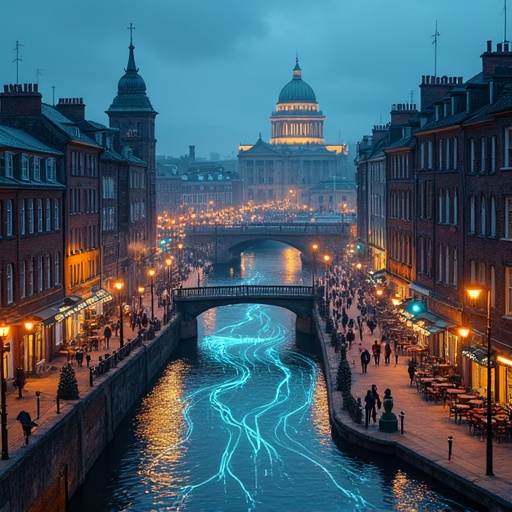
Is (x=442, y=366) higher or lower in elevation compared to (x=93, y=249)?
lower

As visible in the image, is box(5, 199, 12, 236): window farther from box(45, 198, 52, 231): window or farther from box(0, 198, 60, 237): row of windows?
box(45, 198, 52, 231): window

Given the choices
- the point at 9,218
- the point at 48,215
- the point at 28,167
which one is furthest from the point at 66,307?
the point at 9,218

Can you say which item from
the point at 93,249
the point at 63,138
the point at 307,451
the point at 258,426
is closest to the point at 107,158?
the point at 93,249

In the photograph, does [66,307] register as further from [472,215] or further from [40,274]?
[472,215]

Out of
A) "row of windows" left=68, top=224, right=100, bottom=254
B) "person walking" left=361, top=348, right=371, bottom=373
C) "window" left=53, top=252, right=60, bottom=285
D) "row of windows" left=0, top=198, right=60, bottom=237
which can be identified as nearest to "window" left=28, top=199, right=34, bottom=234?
"row of windows" left=0, top=198, right=60, bottom=237

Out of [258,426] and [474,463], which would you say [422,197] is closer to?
[258,426]

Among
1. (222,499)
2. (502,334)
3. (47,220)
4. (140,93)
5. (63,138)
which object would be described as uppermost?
(140,93)
